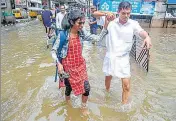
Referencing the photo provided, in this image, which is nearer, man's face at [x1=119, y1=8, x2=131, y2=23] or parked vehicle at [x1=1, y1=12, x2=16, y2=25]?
man's face at [x1=119, y1=8, x2=131, y2=23]

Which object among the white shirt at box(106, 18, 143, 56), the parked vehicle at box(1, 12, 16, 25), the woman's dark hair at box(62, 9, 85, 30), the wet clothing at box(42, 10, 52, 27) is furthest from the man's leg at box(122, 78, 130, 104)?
the parked vehicle at box(1, 12, 16, 25)

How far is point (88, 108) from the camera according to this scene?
185 inches

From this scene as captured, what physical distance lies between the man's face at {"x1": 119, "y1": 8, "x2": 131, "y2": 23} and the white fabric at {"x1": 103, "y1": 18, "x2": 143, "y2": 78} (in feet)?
0.31

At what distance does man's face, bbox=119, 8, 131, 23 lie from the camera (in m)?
4.11

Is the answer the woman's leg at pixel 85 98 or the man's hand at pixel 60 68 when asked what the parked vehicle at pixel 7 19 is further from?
the man's hand at pixel 60 68

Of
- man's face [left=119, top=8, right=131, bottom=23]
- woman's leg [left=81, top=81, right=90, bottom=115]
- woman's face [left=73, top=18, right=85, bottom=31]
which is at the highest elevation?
man's face [left=119, top=8, right=131, bottom=23]

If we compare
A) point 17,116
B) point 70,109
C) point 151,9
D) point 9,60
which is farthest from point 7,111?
point 151,9

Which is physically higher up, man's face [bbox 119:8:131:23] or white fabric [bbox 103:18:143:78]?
man's face [bbox 119:8:131:23]

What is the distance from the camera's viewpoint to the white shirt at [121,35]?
4262 mm

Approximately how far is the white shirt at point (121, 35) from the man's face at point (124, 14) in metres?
0.09

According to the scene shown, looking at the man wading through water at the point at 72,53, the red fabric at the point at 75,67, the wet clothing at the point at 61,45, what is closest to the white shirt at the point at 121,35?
the man wading through water at the point at 72,53

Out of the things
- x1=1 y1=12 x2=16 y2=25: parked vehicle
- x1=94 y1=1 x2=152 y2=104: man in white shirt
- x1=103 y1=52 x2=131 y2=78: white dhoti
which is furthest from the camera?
x1=1 y1=12 x2=16 y2=25: parked vehicle

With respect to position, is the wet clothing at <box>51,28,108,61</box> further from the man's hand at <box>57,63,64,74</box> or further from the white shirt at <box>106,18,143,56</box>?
the white shirt at <box>106,18,143,56</box>

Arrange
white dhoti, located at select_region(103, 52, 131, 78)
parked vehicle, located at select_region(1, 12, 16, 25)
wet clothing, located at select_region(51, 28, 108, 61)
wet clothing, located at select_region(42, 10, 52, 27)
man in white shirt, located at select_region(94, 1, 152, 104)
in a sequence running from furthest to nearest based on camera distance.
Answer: parked vehicle, located at select_region(1, 12, 16, 25), wet clothing, located at select_region(42, 10, 52, 27), white dhoti, located at select_region(103, 52, 131, 78), man in white shirt, located at select_region(94, 1, 152, 104), wet clothing, located at select_region(51, 28, 108, 61)
